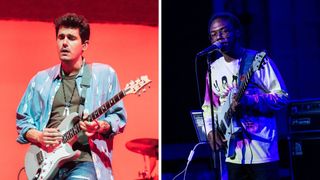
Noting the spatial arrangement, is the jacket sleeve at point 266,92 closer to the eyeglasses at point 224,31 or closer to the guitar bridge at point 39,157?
the eyeglasses at point 224,31

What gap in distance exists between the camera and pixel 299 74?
11.5 ft

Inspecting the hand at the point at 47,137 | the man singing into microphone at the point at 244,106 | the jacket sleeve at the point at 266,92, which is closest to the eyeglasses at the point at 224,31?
the man singing into microphone at the point at 244,106

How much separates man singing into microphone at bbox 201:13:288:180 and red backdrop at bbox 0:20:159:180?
49 centimetres

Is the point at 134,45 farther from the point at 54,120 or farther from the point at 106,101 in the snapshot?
the point at 54,120

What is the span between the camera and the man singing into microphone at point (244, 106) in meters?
2.51

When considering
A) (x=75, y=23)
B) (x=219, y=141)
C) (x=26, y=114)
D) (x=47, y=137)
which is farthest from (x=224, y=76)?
(x=26, y=114)

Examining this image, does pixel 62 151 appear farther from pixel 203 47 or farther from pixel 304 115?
pixel 304 115

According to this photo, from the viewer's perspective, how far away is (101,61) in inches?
115

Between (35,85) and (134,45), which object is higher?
(134,45)

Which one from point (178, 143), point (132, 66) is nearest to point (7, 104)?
point (132, 66)

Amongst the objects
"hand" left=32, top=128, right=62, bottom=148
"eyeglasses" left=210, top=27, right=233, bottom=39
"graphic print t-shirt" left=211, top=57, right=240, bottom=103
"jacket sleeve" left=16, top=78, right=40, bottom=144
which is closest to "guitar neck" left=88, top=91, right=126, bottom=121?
"hand" left=32, top=128, right=62, bottom=148

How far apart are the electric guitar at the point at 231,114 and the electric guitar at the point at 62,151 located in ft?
1.83

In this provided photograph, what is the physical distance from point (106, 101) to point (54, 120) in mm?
359

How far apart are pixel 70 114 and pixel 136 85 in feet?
1.52
